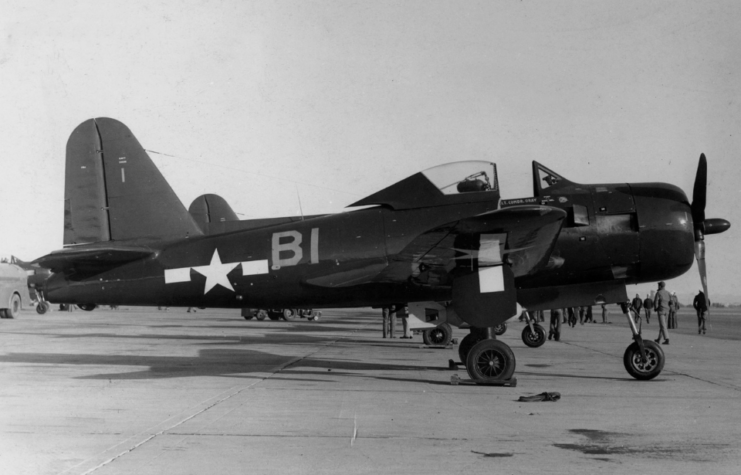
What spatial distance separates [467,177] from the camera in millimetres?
10359

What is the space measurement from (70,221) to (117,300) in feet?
5.73

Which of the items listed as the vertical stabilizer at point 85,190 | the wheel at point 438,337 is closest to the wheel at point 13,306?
the wheel at point 438,337

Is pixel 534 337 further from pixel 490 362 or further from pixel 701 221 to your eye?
pixel 490 362

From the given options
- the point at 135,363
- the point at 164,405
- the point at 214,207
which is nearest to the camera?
Result: the point at 164,405

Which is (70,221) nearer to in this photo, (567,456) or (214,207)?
(567,456)

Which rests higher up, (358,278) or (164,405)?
(358,278)

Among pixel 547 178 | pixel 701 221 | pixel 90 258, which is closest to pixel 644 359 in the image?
pixel 701 221

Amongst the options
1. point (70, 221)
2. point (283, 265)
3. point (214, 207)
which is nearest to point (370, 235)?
point (283, 265)

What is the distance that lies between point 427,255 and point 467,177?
4.58 ft

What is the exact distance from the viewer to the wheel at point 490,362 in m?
9.70

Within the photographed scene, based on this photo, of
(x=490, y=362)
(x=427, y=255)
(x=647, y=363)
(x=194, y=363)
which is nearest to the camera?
(x=490, y=362)

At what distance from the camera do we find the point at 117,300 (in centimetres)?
1095

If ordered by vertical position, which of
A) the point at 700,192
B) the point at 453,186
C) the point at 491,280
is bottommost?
the point at 491,280

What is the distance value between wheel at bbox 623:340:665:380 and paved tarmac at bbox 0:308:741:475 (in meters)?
0.18
